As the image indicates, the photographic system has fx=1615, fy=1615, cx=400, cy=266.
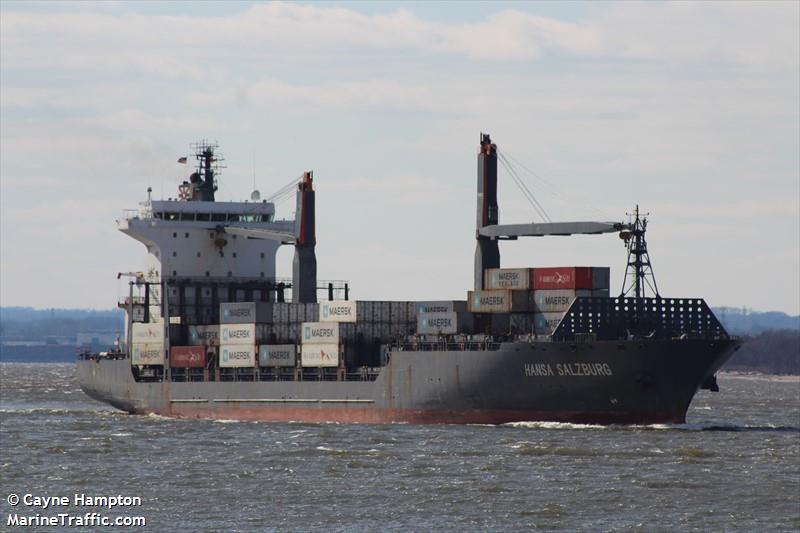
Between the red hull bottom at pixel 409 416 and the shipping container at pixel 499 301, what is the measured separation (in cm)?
450

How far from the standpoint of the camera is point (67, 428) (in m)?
71.0

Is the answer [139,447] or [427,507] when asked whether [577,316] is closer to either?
[139,447]

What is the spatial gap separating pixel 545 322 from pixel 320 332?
11139mm

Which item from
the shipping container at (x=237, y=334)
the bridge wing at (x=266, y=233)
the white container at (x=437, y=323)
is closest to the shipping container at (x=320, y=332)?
the shipping container at (x=237, y=334)

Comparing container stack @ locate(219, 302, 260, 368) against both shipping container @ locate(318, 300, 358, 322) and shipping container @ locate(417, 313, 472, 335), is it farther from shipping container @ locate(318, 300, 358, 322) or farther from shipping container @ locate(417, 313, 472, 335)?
shipping container @ locate(417, 313, 472, 335)

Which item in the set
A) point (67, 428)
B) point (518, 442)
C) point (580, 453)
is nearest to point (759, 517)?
point (580, 453)

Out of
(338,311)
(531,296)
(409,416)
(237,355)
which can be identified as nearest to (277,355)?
(237,355)

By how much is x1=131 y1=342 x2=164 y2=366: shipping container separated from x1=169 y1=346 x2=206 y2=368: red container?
1.44 meters

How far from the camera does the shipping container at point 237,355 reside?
7469 centimetres

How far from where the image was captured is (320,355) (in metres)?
71.8

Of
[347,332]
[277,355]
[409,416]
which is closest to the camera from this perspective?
[409,416]

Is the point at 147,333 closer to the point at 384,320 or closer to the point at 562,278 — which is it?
the point at 384,320

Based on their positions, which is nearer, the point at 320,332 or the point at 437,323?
the point at 437,323

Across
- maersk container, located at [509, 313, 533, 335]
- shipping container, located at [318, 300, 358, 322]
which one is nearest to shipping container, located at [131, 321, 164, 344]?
shipping container, located at [318, 300, 358, 322]
